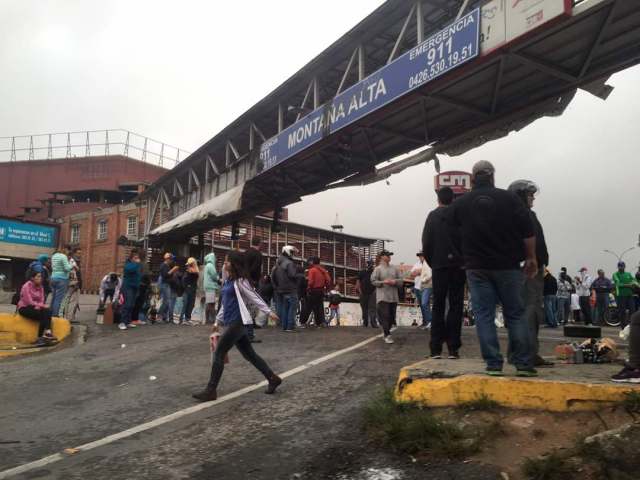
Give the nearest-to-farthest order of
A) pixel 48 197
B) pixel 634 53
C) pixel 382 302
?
pixel 634 53 → pixel 382 302 → pixel 48 197

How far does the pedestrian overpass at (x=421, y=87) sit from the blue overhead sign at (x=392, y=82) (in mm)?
24

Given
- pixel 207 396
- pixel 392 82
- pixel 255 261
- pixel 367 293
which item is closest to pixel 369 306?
pixel 367 293

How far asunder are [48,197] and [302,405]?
48.6m

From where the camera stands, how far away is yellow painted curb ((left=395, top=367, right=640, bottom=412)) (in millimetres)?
3533

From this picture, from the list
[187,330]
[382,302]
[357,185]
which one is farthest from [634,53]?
[187,330]

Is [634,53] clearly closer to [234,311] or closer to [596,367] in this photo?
[596,367]

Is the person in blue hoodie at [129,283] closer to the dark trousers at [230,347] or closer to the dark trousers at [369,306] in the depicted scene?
the dark trousers at [369,306]

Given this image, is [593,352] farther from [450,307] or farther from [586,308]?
[586,308]

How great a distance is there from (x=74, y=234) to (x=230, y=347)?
39.3 metres

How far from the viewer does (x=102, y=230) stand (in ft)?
128

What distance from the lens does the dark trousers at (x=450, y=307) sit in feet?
19.8

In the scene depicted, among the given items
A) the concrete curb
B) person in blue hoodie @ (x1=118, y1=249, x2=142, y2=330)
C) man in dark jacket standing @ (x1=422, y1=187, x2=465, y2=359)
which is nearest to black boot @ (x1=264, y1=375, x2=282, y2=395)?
the concrete curb

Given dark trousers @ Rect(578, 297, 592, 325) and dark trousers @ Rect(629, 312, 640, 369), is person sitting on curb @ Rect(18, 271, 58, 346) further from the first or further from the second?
dark trousers @ Rect(578, 297, 592, 325)

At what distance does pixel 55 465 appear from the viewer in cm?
389
